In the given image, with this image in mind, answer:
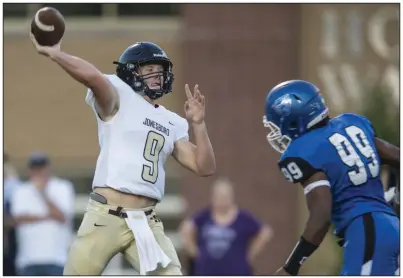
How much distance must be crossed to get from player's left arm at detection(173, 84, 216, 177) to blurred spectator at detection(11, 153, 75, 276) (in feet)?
13.9

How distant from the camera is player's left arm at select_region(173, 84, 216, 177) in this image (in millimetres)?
6465

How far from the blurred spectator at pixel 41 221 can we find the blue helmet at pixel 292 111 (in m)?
4.66

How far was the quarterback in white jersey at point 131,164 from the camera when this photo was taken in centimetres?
626

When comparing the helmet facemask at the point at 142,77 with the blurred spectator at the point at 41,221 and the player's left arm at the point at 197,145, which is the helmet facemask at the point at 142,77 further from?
the blurred spectator at the point at 41,221

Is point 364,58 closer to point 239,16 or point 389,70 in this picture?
point 389,70

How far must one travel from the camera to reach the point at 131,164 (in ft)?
20.7

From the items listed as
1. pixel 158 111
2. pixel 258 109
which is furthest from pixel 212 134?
pixel 158 111

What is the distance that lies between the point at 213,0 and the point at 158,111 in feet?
32.2

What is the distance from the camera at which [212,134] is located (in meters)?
16.6

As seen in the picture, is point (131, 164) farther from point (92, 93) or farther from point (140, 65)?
point (140, 65)

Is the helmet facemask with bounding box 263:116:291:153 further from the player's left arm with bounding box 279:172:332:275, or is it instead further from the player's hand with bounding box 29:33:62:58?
the player's hand with bounding box 29:33:62:58

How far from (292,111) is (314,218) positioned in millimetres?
661

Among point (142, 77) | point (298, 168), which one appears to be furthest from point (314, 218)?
point (142, 77)

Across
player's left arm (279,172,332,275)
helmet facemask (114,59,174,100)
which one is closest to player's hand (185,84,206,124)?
helmet facemask (114,59,174,100)
